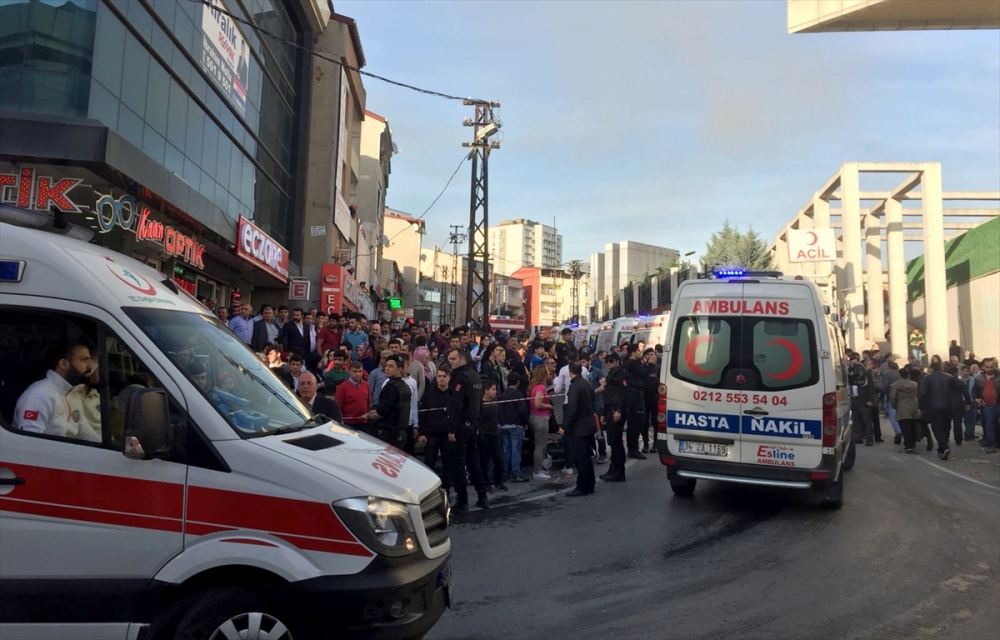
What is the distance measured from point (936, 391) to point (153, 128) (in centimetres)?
1654

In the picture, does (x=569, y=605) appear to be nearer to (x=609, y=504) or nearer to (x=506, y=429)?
Answer: (x=609, y=504)

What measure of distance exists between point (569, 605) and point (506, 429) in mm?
5215

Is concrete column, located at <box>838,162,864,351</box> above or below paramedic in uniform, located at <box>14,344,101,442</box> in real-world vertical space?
above

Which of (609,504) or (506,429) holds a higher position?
(506,429)

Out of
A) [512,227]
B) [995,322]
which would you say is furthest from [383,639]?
[512,227]

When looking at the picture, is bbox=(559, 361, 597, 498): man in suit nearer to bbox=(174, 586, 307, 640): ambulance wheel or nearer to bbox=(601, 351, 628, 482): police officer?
bbox=(601, 351, 628, 482): police officer

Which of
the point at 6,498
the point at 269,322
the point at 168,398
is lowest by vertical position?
the point at 6,498

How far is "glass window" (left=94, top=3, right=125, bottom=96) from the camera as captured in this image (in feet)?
39.6

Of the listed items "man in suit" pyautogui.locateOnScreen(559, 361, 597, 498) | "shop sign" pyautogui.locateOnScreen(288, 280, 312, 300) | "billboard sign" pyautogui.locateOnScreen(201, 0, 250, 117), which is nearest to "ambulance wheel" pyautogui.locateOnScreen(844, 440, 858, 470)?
"man in suit" pyautogui.locateOnScreen(559, 361, 597, 498)

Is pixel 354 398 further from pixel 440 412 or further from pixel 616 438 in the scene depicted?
pixel 616 438

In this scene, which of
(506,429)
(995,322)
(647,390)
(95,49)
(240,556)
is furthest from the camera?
(995,322)

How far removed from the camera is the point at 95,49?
39.1 feet

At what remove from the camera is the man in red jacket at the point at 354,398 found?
834 cm

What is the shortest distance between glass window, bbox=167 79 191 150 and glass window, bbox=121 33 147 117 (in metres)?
1.39
